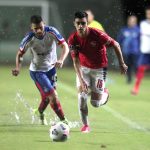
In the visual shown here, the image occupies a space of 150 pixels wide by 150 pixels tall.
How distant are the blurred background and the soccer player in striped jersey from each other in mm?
16339

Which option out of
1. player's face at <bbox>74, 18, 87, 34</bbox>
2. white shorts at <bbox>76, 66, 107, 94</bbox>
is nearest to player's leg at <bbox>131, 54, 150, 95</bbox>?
white shorts at <bbox>76, 66, 107, 94</bbox>

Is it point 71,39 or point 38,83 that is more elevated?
point 71,39

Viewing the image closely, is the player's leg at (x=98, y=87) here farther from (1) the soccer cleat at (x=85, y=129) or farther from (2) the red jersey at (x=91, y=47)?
(1) the soccer cleat at (x=85, y=129)

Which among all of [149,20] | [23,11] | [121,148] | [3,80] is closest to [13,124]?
[121,148]

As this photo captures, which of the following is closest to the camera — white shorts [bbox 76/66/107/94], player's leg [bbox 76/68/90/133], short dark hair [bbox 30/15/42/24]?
short dark hair [bbox 30/15/42/24]

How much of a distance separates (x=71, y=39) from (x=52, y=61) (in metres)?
0.99

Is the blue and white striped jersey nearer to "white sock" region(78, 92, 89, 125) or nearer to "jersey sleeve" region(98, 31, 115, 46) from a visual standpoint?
"jersey sleeve" region(98, 31, 115, 46)

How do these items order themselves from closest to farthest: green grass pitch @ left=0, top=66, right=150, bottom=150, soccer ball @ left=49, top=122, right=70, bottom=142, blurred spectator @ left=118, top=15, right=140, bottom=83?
green grass pitch @ left=0, top=66, right=150, bottom=150
soccer ball @ left=49, top=122, right=70, bottom=142
blurred spectator @ left=118, top=15, right=140, bottom=83

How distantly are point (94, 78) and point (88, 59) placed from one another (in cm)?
34

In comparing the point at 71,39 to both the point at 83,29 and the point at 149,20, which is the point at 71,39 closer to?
the point at 83,29

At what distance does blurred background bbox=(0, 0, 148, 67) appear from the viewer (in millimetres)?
29844

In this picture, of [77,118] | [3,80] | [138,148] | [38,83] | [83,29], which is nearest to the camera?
[138,148]

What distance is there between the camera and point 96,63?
40.9 ft

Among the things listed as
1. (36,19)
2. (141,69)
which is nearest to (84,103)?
(36,19)
